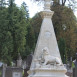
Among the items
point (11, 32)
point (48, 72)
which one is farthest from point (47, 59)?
point (11, 32)

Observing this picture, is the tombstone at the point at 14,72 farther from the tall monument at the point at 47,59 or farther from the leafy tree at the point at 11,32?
the tall monument at the point at 47,59

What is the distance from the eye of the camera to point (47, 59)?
1666 centimetres

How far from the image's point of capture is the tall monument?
16594 mm

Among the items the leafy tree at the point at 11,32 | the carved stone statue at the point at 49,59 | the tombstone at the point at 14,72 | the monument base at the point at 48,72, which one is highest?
the leafy tree at the point at 11,32

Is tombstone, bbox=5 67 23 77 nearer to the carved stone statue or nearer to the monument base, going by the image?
the monument base

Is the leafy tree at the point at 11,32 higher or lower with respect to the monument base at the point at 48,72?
higher

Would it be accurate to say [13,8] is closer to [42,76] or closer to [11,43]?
[11,43]

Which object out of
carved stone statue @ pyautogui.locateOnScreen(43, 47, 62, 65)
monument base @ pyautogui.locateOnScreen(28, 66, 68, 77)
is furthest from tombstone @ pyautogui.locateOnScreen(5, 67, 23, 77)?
carved stone statue @ pyautogui.locateOnScreen(43, 47, 62, 65)

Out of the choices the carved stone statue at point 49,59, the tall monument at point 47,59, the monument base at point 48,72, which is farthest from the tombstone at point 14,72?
the carved stone statue at point 49,59

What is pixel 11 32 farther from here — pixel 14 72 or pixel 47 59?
pixel 47 59

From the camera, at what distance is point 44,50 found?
16.8 m

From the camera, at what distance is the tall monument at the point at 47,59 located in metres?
16.6

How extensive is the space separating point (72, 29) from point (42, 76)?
828 inches

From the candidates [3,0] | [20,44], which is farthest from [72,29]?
[3,0]
